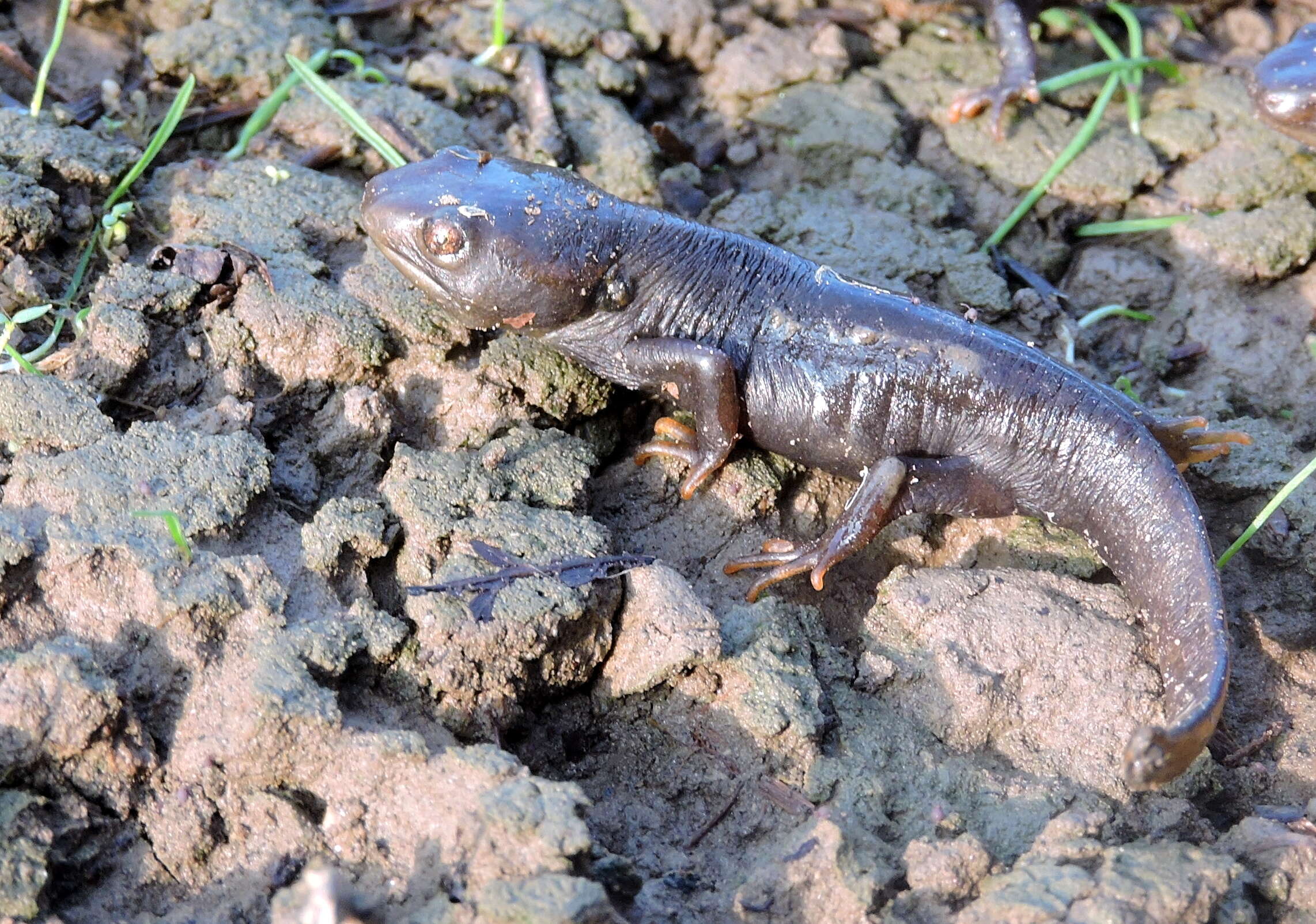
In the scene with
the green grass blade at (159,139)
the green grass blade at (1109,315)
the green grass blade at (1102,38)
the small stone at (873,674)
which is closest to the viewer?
the small stone at (873,674)

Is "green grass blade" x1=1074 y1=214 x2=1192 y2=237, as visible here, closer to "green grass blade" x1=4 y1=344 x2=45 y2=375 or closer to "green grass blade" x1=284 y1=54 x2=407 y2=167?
"green grass blade" x1=284 y1=54 x2=407 y2=167

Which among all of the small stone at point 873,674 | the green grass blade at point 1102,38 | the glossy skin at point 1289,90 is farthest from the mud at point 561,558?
the green grass blade at point 1102,38

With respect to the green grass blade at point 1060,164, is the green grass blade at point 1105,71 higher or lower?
higher

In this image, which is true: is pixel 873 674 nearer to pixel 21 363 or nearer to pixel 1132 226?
pixel 1132 226

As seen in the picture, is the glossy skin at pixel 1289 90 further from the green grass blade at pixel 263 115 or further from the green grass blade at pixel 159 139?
the green grass blade at pixel 159 139

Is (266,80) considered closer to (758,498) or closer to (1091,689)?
(758,498)

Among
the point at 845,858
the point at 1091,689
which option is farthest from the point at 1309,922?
the point at 845,858
